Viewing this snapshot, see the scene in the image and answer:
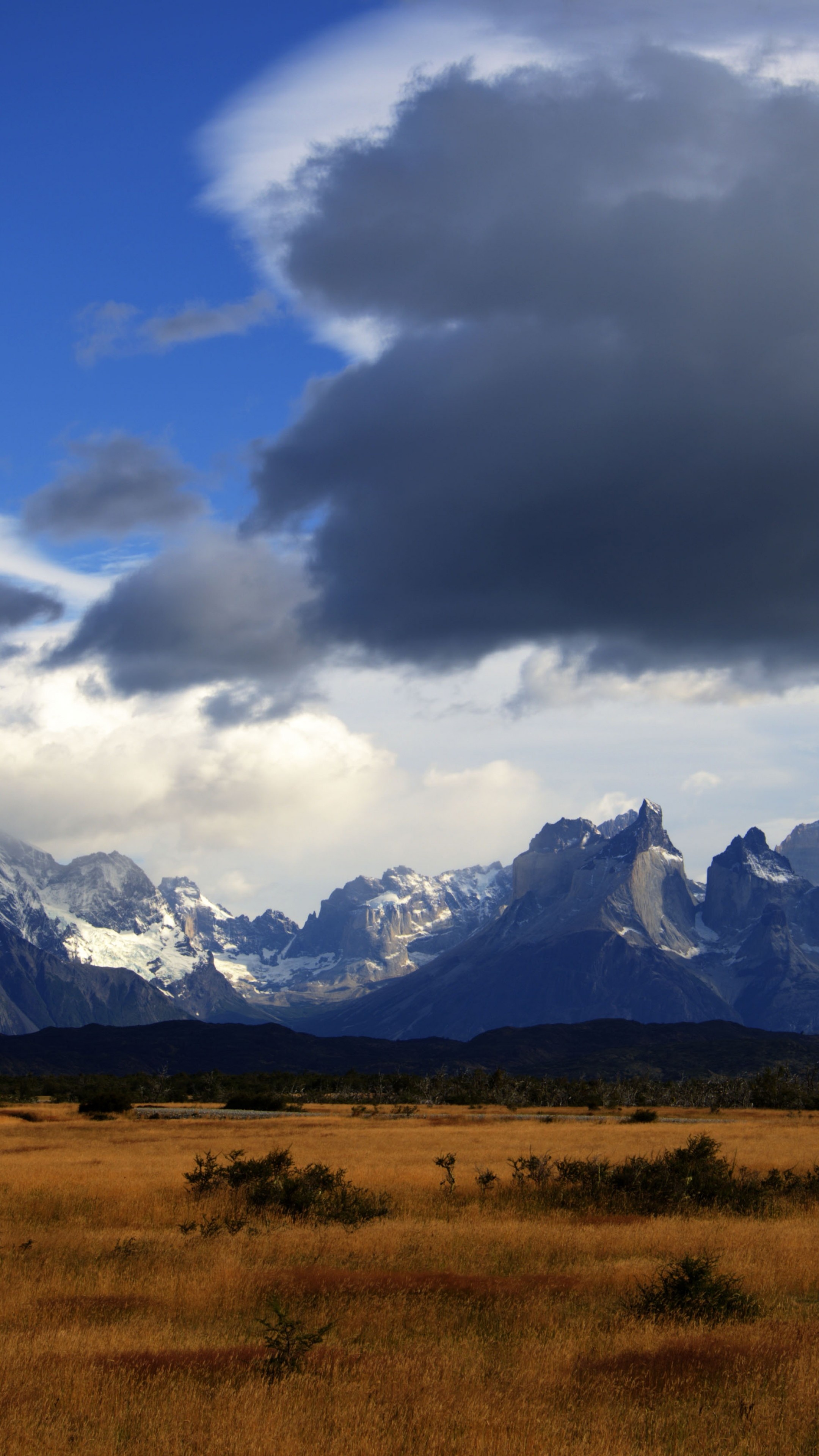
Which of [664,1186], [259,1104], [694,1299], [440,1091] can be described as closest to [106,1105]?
[259,1104]

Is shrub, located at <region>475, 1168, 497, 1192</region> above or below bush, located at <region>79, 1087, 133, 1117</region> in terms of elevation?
above

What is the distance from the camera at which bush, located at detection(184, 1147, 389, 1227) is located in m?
27.6

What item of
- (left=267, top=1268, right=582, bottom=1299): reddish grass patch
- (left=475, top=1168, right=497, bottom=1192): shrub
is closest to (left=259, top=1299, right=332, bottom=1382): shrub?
(left=267, top=1268, right=582, bottom=1299): reddish grass patch

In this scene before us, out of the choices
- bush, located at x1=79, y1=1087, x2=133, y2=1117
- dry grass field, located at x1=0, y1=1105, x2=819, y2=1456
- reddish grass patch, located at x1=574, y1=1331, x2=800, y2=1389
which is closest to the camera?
dry grass field, located at x1=0, y1=1105, x2=819, y2=1456

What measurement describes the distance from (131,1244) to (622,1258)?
1061cm

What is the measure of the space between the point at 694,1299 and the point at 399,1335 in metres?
5.24

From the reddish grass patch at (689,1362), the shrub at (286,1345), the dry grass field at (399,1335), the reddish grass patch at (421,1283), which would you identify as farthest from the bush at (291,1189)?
the reddish grass patch at (689,1362)

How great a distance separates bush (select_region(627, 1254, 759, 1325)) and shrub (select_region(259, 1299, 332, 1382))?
5.74m

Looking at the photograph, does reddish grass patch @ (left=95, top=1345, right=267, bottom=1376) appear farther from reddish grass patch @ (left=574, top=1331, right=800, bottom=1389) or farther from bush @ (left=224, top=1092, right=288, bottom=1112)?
bush @ (left=224, top=1092, right=288, bottom=1112)

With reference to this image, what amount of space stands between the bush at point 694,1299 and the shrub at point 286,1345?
5739 millimetres

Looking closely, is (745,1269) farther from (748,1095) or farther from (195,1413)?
(748,1095)

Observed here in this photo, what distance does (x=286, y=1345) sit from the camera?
15.4 meters

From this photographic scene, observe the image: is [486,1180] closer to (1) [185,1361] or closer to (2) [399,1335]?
(2) [399,1335]

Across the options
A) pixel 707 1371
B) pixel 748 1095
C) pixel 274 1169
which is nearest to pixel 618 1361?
pixel 707 1371
